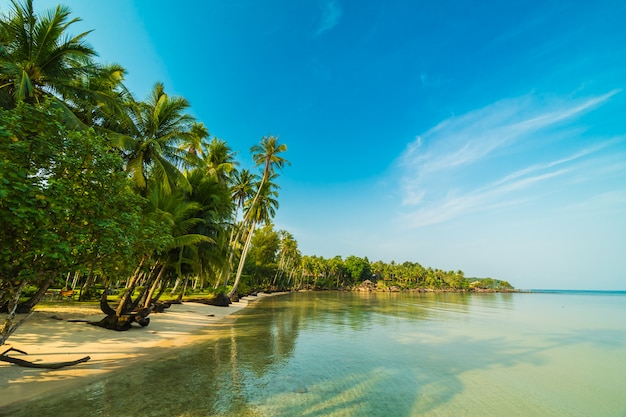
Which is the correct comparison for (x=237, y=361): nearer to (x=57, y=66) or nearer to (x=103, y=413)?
(x=103, y=413)

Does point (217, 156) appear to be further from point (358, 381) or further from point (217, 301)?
point (358, 381)

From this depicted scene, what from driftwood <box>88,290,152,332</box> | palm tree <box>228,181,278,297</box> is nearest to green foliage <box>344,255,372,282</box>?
palm tree <box>228,181,278,297</box>

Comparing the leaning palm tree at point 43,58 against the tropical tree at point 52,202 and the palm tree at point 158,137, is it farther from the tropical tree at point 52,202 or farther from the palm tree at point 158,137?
the tropical tree at point 52,202

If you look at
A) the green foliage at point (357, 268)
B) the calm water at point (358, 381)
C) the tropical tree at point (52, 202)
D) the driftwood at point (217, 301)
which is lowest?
the calm water at point (358, 381)

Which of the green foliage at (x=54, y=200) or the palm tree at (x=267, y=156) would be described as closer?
the green foliage at (x=54, y=200)

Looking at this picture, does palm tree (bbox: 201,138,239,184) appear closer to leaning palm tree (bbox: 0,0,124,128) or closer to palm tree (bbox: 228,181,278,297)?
palm tree (bbox: 228,181,278,297)

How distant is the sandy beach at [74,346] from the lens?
607 cm

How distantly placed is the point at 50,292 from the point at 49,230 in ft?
64.2

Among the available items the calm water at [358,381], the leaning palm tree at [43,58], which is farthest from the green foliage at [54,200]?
the leaning palm tree at [43,58]

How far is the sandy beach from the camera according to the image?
19.9 ft

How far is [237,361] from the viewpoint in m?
9.02

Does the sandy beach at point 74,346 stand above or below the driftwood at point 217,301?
below

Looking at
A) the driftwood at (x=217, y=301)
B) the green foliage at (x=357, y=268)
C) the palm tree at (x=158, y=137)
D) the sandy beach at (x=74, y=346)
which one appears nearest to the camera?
the sandy beach at (x=74, y=346)

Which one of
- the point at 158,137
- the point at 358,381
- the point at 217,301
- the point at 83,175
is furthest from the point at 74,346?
the point at 217,301
